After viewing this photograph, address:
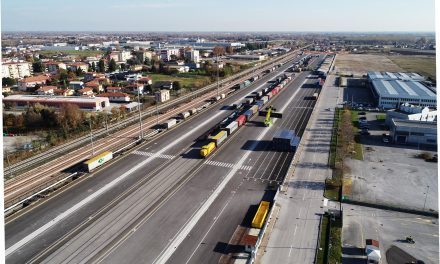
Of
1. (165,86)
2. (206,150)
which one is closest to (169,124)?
(206,150)

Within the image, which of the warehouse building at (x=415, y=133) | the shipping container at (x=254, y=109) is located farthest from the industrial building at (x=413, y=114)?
the shipping container at (x=254, y=109)

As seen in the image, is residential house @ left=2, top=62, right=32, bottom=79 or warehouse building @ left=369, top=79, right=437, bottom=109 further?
residential house @ left=2, top=62, right=32, bottom=79

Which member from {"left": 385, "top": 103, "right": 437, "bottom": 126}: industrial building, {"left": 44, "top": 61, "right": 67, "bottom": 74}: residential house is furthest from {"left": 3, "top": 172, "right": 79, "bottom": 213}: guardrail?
{"left": 44, "top": 61, "right": 67, "bottom": 74}: residential house

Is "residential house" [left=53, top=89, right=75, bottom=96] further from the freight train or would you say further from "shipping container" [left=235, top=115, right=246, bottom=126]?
"shipping container" [left=235, top=115, right=246, bottom=126]

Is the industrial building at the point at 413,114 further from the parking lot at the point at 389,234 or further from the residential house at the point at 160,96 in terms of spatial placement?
the residential house at the point at 160,96

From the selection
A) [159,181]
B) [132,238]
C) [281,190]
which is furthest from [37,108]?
[281,190]

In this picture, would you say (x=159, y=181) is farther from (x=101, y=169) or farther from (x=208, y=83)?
(x=208, y=83)
